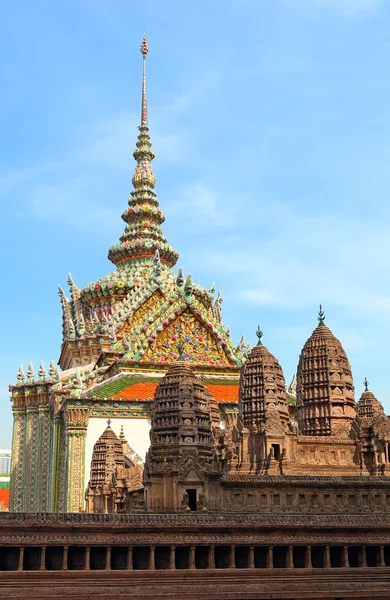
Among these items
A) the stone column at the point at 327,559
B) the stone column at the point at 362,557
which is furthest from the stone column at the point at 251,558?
→ the stone column at the point at 362,557

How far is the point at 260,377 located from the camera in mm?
38219

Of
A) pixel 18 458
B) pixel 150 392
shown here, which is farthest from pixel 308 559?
pixel 18 458

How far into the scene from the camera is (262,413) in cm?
3744

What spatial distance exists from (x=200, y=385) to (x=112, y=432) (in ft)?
31.9

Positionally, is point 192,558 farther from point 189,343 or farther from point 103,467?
point 189,343

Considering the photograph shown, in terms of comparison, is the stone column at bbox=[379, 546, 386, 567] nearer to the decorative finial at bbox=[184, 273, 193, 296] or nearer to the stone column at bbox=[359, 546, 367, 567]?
the stone column at bbox=[359, 546, 367, 567]

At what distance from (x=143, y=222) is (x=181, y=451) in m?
36.8

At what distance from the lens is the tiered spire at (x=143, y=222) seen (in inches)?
2544

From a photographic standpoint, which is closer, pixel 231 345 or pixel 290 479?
pixel 290 479

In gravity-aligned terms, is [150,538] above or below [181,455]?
below

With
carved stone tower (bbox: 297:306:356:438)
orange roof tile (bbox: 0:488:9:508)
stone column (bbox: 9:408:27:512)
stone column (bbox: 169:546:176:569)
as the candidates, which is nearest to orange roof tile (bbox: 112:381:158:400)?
stone column (bbox: 9:408:27:512)

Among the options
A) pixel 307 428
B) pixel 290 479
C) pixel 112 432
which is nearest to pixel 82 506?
pixel 112 432

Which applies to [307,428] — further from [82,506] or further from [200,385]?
[82,506]

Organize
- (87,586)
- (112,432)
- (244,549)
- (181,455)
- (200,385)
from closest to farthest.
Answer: (87,586), (244,549), (181,455), (200,385), (112,432)
